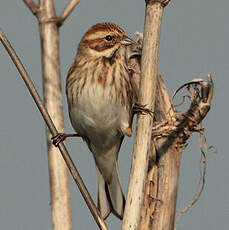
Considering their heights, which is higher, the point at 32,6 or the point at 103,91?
the point at 32,6

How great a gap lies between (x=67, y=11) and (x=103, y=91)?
2.63 ft

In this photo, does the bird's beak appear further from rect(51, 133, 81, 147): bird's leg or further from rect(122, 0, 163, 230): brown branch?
rect(122, 0, 163, 230): brown branch

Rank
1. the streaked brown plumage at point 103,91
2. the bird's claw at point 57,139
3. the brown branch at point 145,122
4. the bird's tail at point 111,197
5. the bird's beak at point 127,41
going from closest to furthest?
the brown branch at point 145,122 < the bird's claw at point 57,139 < the bird's beak at point 127,41 < the streaked brown plumage at point 103,91 < the bird's tail at point 111,197

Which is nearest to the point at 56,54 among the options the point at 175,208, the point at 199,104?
the point at 199,104

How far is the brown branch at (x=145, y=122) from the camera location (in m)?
2.92

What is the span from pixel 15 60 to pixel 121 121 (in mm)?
1583

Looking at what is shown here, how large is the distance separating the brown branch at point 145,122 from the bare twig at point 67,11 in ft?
4.95

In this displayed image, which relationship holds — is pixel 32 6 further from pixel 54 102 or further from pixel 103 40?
pixel 54 102

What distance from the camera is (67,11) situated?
4.43 m

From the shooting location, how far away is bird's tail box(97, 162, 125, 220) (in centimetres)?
442

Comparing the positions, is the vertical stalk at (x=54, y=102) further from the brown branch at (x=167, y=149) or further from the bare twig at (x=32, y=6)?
the brown branch at (x=167, y=149)

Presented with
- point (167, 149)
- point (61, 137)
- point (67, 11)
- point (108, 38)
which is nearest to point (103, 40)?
point (108, 38)

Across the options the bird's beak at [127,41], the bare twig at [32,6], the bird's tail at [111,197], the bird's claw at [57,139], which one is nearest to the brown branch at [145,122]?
the bird's claw at [57,139]

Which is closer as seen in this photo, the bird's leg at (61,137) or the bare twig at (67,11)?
the bird's leg at (61,137)
